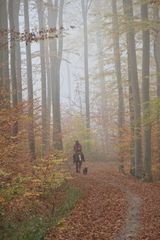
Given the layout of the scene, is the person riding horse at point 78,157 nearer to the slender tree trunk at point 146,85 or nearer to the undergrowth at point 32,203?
the slender tree trunk at point 146,85

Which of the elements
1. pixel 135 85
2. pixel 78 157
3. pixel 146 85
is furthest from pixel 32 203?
pixel 78 157

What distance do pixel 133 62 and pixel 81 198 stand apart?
300 inches

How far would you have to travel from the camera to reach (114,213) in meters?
13.4

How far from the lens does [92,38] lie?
46000 millimetres

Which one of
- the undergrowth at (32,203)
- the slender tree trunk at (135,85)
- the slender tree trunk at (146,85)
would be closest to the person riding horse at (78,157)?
the slender tree trunk at (135,85)

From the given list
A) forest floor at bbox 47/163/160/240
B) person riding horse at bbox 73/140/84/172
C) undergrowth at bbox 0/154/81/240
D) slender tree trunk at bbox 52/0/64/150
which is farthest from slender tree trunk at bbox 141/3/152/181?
slender tree trunk at bbox 52/0/64/150

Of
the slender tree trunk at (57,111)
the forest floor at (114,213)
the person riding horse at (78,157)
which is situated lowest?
the forest floor at (114,213)

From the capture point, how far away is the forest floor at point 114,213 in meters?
11.2

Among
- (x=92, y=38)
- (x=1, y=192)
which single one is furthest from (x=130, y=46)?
(x=92, y=38)

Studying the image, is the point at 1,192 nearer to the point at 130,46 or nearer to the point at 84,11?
the point at 130,46

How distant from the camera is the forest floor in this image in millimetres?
11188

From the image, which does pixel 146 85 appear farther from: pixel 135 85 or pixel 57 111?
pixel 57 111

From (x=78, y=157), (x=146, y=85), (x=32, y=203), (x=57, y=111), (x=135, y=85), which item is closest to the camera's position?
(x=32, y=203)

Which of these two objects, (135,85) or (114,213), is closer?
(114,213)
